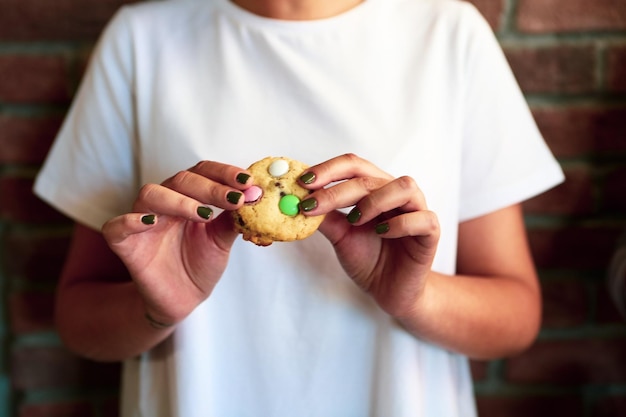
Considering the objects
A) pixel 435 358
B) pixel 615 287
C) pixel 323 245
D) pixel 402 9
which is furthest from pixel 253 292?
pixel 615 287

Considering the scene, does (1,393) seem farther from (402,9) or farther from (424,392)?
(402,9)

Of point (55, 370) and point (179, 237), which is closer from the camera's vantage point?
point (179, 237)

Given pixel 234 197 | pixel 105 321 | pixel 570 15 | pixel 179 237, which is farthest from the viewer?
pixel 570 15

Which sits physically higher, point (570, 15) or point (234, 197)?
point (570, 15)

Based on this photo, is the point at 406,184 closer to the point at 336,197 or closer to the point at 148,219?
the point at 336,197

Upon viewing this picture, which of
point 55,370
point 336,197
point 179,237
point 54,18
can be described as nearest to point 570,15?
point 336,197
